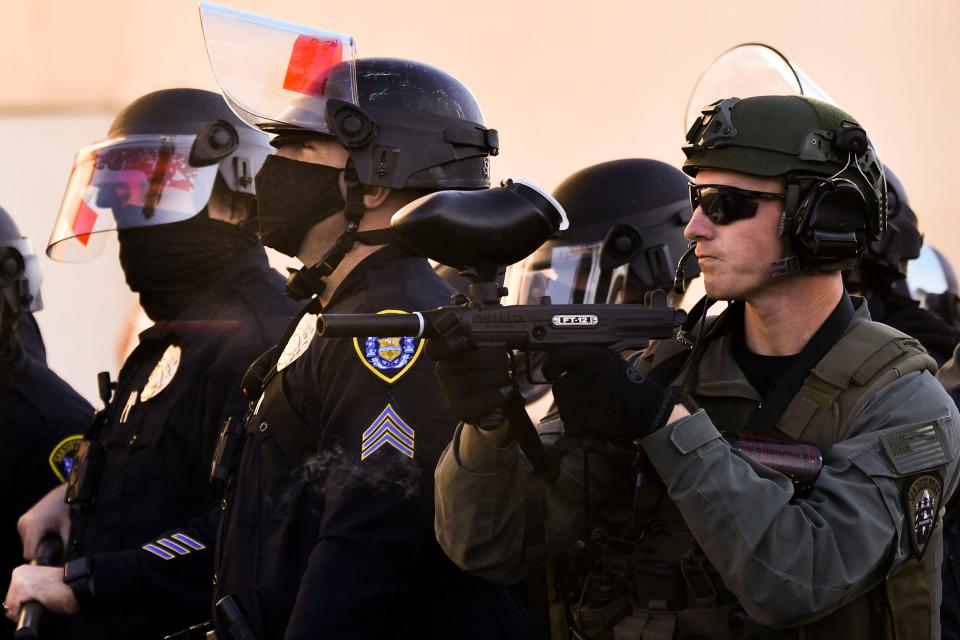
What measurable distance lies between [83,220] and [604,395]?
2.46 metres

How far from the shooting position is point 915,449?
231cm

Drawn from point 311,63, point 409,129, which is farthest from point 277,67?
point 409,129

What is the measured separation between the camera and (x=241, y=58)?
10.5 ft

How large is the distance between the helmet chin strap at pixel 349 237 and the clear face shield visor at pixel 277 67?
14 centimetres

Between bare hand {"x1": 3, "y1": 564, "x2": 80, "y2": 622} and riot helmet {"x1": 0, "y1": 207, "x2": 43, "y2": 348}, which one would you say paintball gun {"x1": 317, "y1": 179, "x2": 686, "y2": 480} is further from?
riot helmet {"x1": 0, "y1": 207, "x2": 43, "y2": 348}

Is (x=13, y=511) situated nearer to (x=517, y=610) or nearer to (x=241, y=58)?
(x=241, y=58)

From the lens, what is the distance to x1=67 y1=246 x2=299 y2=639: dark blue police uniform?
3395mm

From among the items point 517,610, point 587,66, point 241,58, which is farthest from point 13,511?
point 587,66

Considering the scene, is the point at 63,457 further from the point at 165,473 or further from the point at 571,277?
the point at 571,277

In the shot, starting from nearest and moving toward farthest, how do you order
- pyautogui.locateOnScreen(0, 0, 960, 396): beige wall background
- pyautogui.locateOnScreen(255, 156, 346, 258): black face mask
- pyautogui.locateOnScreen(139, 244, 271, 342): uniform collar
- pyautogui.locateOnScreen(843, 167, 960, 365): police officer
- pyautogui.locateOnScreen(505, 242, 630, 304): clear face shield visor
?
pyautogui.locateOnScreen(255, 156, 346, 258): black face mask < pyautogui.locateOnScreen(139, 244, 271, 342): uniform collar < pyautogui.locateOnScreen(505, 242, 630, 304): clear face shield visor < pyautogui.locateOnScreen(843, 167, 960, 365): police officer < pyautogui.locateOnScreen(0, 0, 960, 396): beige wall background

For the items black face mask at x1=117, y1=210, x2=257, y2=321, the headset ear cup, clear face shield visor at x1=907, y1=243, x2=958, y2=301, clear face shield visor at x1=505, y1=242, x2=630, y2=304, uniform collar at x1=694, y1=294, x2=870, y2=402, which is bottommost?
clear face shield visor at x1=907, y1=243, x2=958, y2=301

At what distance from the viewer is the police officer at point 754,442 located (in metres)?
2.24

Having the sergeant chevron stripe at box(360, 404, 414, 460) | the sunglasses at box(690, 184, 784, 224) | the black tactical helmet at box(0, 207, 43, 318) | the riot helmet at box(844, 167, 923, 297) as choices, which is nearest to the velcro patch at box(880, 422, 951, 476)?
the sunglasses at box(690, 184, 784, 224)

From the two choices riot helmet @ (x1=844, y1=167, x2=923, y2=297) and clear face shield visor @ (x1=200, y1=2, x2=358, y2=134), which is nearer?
clear face shield visor @ (x1=200, y1=2, x2=358, y2=134)
